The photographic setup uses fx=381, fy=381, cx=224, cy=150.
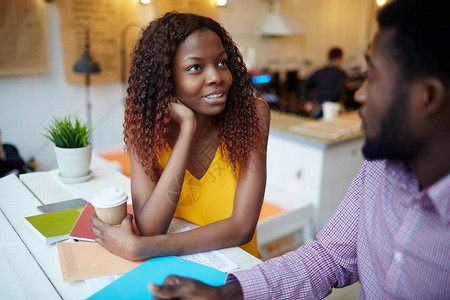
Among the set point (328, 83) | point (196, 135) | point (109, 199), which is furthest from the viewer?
point (328, 83)

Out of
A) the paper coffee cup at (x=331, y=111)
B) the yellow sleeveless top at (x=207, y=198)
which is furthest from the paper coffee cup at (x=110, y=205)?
the paper coffee cup at (x=331, y=111)

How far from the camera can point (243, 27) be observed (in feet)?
17.6

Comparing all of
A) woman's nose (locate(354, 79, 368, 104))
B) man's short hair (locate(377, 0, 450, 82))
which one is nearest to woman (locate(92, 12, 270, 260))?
woman's nose (locate(354, 79, 368, 104))

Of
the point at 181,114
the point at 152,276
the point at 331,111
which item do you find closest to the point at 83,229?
the point at 152,276

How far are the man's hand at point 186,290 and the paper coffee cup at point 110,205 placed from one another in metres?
0.31

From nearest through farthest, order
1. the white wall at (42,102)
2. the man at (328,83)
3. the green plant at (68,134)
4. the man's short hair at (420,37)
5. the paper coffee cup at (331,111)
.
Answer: the man's short hair at (420,37)
the green plant at (68,134)
the paper coffee cup at (331,111)
the white wall at (42,102)
the man at (328,83)

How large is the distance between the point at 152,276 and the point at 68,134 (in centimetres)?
84

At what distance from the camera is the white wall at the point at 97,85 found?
348 cm

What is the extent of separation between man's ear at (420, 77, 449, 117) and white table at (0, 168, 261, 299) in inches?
22.5

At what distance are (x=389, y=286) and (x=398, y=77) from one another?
428 millimetres

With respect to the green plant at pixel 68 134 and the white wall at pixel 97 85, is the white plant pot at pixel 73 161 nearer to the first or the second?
the green plant at pixel 68 134

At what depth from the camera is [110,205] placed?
3.40 ft

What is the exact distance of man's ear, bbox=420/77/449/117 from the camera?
2.14 feet

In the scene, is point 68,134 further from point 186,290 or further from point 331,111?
point 331,111
